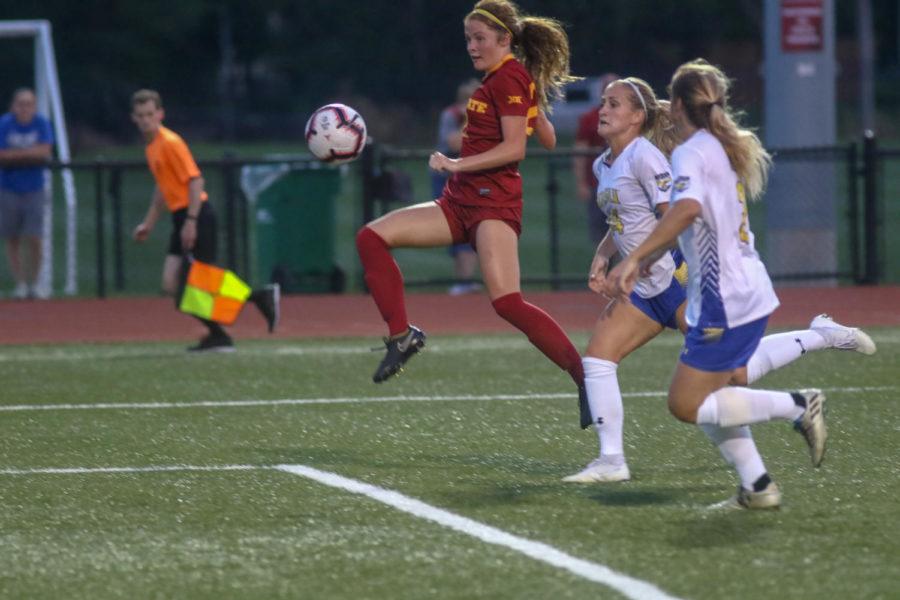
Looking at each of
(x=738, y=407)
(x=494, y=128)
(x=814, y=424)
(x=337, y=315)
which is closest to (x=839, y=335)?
(x=814, y=424)

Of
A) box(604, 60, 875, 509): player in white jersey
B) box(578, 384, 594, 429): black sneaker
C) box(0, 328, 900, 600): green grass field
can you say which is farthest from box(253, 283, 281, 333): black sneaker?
box(604, 60, 875, 509): player in white jersey

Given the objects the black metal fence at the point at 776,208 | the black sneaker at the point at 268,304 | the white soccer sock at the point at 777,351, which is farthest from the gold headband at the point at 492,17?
the black metal fence at the point at 776,208

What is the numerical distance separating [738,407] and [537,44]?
8.13ft

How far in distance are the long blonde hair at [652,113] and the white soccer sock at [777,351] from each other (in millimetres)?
927

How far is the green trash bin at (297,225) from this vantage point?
55.9ft

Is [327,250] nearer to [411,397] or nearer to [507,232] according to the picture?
[411,397]

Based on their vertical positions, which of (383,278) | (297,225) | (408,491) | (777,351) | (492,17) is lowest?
(408,491)

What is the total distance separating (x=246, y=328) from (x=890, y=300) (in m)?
5.90

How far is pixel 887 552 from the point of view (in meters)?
5.61

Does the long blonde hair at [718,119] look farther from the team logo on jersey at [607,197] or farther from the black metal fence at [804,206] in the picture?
the black metal fence at [804,206]

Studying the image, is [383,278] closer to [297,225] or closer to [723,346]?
[723,346]

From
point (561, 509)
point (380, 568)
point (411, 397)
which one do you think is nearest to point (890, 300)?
point (411, 397)

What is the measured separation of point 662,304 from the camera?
23.2 feet

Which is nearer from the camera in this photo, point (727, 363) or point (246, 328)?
point (727, 363)
